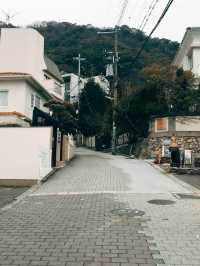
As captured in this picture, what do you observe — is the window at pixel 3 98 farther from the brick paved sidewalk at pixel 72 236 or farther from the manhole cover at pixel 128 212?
the manhole cover at pixel 128 212

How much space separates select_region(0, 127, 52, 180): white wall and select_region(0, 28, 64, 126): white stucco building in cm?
392

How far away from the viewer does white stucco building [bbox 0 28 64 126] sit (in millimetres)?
24406

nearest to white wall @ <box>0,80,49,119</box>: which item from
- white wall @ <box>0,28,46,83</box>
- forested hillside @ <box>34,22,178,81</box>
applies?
white wall @ <box>0,28,46,83</box>

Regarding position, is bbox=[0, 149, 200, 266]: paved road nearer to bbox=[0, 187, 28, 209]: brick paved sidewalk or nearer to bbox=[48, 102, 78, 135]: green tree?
bbox=[0, 187, 28, 209]: brick paved sidewalk

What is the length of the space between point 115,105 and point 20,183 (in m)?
18.6

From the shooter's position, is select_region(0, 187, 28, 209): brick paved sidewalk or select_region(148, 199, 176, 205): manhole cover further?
select_region(0, 187, 28, 209): brick paved sidewalk

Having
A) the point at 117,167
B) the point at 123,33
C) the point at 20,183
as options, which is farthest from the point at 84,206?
the point at 123,33

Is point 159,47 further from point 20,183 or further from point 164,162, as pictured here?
point 20,183

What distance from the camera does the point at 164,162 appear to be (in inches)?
1001

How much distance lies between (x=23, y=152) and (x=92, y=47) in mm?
38989

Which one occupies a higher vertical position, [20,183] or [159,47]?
[159,47]

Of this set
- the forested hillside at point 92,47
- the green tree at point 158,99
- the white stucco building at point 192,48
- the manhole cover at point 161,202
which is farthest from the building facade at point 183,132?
the manhole cover at point 161,202

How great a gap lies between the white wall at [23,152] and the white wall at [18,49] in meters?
10.7

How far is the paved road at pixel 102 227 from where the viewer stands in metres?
6.75
